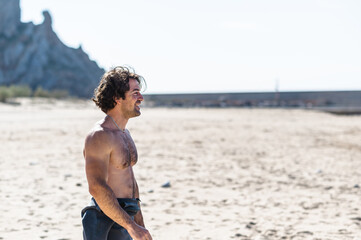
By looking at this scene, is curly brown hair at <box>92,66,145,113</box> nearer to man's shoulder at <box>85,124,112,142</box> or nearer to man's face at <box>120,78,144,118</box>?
man's face at <box>120,78,144,118</box>

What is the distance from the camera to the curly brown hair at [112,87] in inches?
78.2

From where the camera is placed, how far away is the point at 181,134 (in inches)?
517

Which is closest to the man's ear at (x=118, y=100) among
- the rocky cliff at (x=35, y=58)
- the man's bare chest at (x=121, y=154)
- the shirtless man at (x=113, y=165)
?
the shirtless man at (x=113, y=165)

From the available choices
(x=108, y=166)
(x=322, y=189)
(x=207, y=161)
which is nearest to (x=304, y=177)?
(x=322, y=189)

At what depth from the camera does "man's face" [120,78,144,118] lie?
2.02 metres

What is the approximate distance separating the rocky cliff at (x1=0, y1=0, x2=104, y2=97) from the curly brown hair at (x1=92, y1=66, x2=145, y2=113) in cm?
6536

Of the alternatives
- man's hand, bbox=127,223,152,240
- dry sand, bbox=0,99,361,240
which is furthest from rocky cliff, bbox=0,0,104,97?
man's hand, bbox=127,223,152,240

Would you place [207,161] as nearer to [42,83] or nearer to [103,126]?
[103,126]

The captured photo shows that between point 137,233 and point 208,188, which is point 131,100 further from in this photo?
point 208,188

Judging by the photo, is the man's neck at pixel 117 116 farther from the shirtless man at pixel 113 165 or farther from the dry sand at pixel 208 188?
the dry sand at pixel 208 188

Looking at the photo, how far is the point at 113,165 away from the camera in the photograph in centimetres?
197

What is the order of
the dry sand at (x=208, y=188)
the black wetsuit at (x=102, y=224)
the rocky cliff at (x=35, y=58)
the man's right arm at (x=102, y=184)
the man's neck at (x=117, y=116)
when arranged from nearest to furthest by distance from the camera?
the man's right arm at (x=102, y=184) < the black wetsuit at (x=102, y=224) < the man's neck at (x=117, y=116) < the dry sand at (x=208, y=188) < the rocky cliff at (x=35, y=58)

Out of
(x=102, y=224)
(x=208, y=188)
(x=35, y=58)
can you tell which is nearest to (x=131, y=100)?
(x=102, y=224)

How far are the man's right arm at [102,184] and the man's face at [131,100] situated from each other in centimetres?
Result: 22
